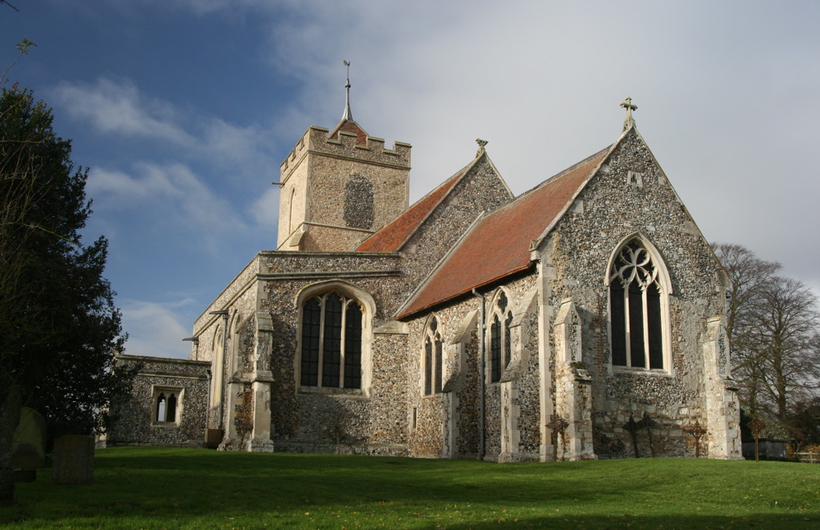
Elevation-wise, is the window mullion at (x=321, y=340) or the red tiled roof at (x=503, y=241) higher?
the red tiled roof at (x=503, y=241)

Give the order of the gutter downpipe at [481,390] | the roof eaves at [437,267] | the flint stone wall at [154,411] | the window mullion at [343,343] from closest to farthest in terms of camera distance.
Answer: the gutter downpipe at [481,390], the window mullion at [343,343], the roof eaves at [437,267], the flint stone wall at [154,411]

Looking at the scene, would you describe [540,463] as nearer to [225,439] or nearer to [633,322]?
[633,322]

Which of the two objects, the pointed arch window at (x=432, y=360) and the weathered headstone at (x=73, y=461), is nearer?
the weathered headstone at (x=73, y=461)

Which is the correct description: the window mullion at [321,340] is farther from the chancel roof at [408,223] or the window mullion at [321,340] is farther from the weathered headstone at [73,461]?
the weathered headstone at [73,461]

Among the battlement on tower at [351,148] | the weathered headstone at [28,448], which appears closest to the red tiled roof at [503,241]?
the weathered headstone at [28,448]

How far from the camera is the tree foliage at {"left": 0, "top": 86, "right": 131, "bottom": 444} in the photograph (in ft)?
49.1

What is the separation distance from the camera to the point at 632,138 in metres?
21.4

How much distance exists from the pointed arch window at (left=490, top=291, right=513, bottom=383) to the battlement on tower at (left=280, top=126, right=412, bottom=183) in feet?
65.5

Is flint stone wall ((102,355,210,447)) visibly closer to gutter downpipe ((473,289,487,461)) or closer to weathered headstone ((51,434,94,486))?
gutter downpipe ((473,289,487,461))

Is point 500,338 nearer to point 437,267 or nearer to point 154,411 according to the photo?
point 437,267

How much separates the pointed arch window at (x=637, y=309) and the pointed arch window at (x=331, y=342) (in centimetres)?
879

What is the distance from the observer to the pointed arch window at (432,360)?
75.6ft

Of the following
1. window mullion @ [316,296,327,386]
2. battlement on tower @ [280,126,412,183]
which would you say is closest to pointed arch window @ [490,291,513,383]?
window mullion @ [316,296,327,386]

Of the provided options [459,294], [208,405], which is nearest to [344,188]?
[208,405]
